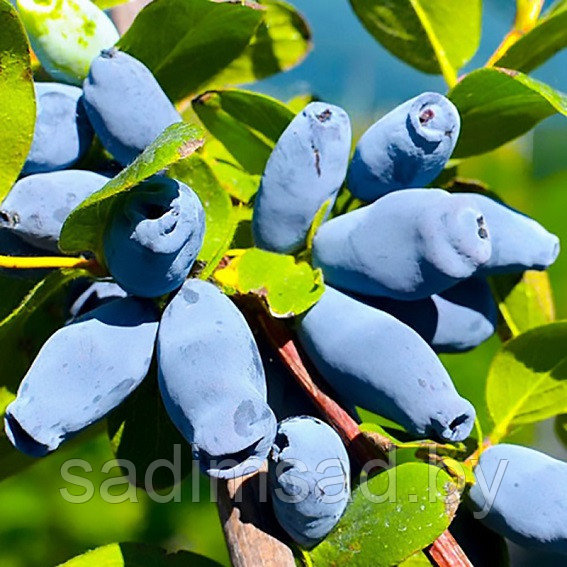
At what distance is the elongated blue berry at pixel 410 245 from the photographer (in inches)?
23.8

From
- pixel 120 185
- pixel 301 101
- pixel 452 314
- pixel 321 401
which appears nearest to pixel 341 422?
pixel 321 401

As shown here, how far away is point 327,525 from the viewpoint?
0.63 m

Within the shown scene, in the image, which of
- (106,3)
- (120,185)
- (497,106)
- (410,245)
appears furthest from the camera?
(106,3)

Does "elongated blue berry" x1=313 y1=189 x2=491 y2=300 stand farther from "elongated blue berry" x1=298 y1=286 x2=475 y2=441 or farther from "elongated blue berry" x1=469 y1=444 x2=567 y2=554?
"elongated blue berry" x1=469 y1=444 x2=567 y2=554

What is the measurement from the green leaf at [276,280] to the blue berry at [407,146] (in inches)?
3.2

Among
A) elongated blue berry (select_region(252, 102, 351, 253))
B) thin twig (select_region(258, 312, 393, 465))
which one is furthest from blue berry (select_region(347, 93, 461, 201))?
thin twig (select_region(258, 312, 393, 465))

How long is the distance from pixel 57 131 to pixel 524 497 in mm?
429

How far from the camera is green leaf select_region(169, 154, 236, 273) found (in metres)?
0.65

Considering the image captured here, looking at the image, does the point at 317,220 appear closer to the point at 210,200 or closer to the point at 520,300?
the point at 210,200

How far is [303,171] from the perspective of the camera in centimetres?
64

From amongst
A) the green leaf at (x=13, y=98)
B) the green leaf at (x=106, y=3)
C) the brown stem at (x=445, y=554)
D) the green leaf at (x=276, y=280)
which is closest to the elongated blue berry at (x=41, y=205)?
the green leaf at (x=13, y=98)

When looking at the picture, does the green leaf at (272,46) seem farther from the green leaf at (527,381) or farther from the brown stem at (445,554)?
the brown stem at (445,554)

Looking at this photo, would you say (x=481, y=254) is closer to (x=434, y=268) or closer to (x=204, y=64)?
(x=434, y=268)

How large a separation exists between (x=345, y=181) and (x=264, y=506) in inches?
10.1
